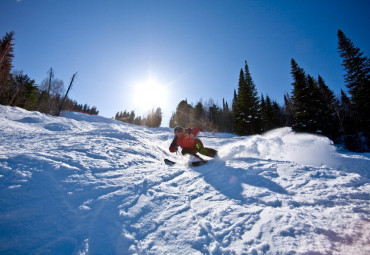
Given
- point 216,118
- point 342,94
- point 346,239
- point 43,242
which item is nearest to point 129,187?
point 43,242

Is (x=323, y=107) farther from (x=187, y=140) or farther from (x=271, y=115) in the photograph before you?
(x=187, y=140)

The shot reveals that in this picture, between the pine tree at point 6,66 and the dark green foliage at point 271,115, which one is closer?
the pine tree at point 6,66

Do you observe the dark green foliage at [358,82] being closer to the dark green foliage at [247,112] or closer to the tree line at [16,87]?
the dark green foliage at [247,112]

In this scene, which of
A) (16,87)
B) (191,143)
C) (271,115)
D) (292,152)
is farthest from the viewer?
(271,115)

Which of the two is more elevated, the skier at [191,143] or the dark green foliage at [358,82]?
the dark green foliage at [358,82]

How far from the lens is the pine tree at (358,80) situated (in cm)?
1723

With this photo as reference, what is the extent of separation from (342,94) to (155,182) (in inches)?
2274

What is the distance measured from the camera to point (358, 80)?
61.5 feet

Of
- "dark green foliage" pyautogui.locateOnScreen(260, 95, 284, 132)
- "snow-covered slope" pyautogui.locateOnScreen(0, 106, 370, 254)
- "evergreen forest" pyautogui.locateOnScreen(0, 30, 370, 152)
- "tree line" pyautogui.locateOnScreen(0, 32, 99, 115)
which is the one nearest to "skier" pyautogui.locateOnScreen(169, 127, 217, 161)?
"snow-covered slope" pyautogui.locateOnScreen(0, 106, 370, 254)

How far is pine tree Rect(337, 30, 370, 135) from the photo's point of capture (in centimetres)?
1723

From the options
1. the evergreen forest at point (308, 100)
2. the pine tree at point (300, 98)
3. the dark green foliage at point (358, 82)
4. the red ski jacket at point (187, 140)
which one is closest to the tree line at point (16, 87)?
the evergreen forest at point (308, 100)

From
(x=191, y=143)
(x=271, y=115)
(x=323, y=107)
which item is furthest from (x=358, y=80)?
(x=191, y=143)

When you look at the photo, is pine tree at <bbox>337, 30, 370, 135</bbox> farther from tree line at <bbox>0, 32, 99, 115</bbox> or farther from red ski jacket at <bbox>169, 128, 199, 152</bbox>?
tree line at <bbox>0, 32, 99, 115</bbox>

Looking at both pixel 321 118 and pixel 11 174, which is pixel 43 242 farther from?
pixel 321 118
